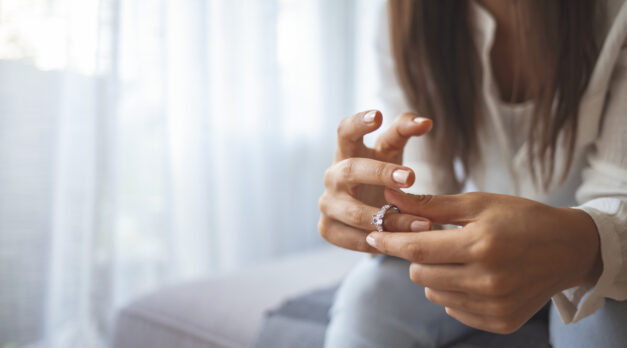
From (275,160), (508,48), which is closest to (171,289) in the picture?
(508,48)

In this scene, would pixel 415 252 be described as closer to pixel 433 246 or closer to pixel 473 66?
pixel 433 246

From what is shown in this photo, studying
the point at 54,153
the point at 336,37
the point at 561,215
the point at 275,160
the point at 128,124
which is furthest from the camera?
the point at 336,37

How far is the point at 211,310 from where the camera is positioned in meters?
0.90

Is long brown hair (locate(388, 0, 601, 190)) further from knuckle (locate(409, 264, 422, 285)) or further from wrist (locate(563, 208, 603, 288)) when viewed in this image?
knuckle (locate(409, 264, 422, 285))

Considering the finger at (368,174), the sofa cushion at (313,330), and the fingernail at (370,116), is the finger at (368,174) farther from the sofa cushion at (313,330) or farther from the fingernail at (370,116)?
the sofa cushion at (313,330)

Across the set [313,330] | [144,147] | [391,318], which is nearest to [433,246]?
[391,318]

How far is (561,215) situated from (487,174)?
39cm

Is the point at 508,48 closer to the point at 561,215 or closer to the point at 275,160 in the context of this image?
the point at 561,215

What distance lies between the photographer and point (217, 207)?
5.66 ft

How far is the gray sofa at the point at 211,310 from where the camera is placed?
855 millimetres

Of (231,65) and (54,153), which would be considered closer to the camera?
(54,153)

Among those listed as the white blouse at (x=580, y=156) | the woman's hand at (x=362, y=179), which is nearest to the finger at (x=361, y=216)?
the woman's hand at (x=362, y=179)

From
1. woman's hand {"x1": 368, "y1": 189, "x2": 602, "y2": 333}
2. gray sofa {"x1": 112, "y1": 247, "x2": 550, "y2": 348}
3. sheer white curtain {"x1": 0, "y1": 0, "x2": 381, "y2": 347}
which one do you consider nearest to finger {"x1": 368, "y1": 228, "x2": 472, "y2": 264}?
woman's hand {"x1": 368, "y1": 189, "x2": 602, "y2": 333}

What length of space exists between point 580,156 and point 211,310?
0.75 m
